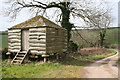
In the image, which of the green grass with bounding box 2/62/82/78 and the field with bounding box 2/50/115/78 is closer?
the green grass with bounding box 2/62/82/78

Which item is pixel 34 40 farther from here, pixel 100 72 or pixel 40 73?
pixel 100 72

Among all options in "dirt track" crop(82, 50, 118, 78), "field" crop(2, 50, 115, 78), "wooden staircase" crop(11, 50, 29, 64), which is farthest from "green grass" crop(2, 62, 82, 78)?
"wooden staircase" crop(11, 50, 29, 64)

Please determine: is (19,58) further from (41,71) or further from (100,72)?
(100,72)

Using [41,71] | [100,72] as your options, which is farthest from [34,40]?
[100,72]

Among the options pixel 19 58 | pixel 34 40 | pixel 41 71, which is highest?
pixel 34 40

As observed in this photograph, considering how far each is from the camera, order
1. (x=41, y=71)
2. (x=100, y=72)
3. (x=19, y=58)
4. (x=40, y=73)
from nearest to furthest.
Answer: (x=40, y=73), (x=41, y=71), (x=100, y=72), (x=19, y=58)

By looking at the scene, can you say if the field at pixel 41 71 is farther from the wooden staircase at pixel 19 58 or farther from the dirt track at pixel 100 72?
the wooden staircase at pixel 19 58

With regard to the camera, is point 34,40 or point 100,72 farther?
point 34,40

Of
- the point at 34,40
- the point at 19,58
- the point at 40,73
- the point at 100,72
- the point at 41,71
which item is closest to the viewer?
the point at 40,73

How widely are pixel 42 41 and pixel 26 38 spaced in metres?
2.14

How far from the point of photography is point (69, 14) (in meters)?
16.7

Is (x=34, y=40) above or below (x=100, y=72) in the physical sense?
above

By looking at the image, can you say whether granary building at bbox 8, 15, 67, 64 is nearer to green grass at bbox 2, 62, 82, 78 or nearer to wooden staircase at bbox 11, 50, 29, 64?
wooden staircase at bbox 11, 50, 29, 64

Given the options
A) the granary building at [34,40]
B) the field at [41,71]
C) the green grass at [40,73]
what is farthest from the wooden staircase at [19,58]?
the green grass at [40,73]
